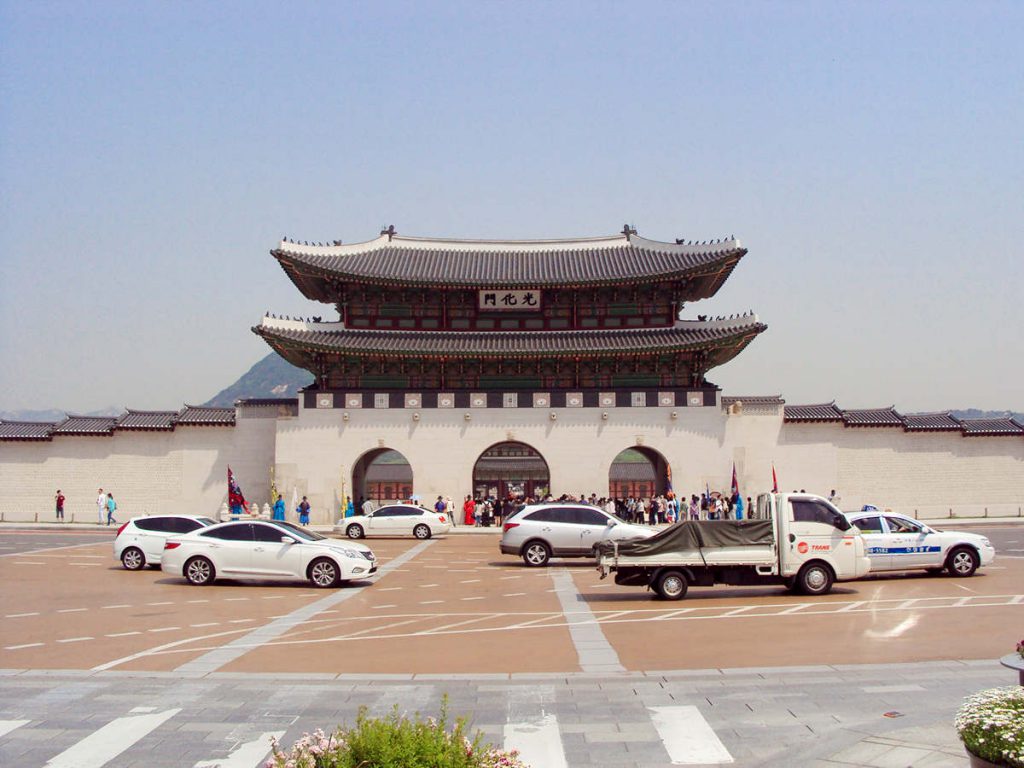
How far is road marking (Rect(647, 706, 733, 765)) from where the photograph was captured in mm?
7301

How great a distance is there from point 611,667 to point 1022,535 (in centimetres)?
2560

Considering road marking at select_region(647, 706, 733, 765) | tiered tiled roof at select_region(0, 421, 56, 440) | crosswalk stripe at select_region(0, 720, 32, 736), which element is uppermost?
tiered tiled roof at select_region(0, 421, 56, 440)

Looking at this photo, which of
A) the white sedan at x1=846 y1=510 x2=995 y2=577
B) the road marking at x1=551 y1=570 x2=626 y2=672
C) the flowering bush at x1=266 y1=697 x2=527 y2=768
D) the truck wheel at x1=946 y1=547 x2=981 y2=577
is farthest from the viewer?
the truck wheel at x1=946 y1=547 x2=981 y2=577

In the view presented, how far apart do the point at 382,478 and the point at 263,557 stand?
47019 mm

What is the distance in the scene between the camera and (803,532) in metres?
16.9

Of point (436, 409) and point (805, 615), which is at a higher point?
point (436, 409)

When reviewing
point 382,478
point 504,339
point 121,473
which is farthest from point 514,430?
point 382,478

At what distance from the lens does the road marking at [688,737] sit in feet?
24.0

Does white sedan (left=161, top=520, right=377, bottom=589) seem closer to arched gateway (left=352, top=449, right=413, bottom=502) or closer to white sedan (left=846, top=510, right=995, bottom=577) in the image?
white sedan (left=846, top=510, right=995, bottom=577)

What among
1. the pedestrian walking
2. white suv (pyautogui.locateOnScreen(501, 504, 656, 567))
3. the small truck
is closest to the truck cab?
the small truck

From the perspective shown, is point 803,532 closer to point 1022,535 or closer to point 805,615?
point 805,615

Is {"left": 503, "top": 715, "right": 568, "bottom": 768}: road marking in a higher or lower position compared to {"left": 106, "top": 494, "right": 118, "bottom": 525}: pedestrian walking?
lower

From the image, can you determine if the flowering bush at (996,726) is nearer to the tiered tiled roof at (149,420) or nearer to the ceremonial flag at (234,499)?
the ceremonial flag at (234,499)

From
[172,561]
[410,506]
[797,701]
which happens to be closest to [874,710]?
[797,701]
